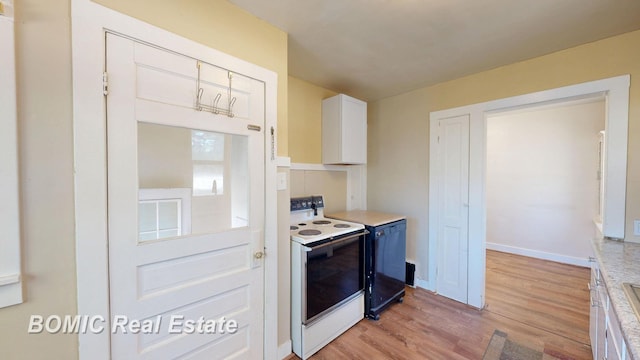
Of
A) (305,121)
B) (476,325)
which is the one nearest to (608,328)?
(476,325)

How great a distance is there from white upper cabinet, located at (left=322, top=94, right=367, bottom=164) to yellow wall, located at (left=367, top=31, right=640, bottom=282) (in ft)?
1.64

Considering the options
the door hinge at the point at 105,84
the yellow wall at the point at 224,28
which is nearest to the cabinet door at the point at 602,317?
the yellow wall at the point at 224,28

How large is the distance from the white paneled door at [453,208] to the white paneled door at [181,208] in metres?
2.17

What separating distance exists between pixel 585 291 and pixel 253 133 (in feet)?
13.7

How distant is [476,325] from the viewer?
229 centimetres

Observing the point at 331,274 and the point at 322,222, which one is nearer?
the point at 331,274

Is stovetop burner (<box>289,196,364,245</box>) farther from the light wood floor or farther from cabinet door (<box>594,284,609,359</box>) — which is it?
cabinet door (<box>594,284,609,359</box>)

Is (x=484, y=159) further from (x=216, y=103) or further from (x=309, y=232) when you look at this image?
(x=216, y=103)

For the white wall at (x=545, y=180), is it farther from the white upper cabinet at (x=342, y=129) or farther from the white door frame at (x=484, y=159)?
the white upper cabinet at (x=342, y=129)

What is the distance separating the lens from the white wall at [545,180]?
11.9ft

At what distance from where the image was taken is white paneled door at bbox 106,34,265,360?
3.77 ft

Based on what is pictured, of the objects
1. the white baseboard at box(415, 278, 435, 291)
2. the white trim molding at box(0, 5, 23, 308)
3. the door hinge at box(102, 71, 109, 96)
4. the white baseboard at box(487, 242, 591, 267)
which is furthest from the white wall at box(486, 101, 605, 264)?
the white trim molding at box(0, 5, 23, 308)

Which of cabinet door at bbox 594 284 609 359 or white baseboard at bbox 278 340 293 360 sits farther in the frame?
white baseboard at bbox 278 340 293 360

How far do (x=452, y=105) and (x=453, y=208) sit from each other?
45.8 inches
